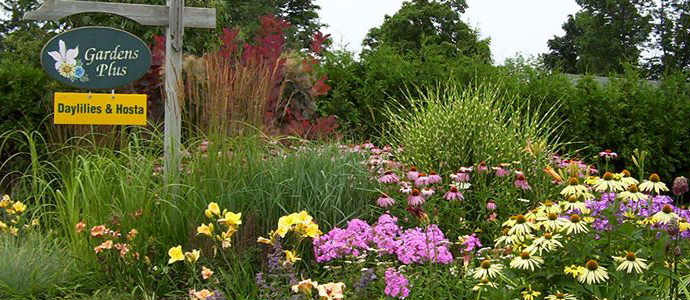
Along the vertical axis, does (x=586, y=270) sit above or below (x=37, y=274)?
above

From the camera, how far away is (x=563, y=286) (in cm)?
301

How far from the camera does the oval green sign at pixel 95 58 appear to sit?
5.16 m

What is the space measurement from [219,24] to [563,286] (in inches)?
312

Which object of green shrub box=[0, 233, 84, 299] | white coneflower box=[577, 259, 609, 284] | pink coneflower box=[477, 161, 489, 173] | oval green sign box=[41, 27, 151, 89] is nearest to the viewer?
white coneflower box=[577, 259, 609, 284]

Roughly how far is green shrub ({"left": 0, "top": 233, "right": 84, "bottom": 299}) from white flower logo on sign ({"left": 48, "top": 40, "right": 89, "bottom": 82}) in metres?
1.46

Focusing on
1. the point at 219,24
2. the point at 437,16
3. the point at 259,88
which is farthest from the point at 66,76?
the point at 437,16

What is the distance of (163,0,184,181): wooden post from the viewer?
451cm

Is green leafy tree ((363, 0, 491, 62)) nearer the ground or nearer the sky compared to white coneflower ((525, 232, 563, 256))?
nearer the sky

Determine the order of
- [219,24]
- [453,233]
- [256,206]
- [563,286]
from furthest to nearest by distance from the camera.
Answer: [219,24], [453,233], [256,206], [563,286]

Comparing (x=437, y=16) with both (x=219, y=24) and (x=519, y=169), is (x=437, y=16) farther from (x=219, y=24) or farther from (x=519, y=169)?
(x=519, y=169)

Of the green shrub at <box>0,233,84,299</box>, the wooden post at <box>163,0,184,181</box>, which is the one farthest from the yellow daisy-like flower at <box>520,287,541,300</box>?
the green shrub at <box>0,233,84,299</box>

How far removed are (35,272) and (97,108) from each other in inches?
62.3

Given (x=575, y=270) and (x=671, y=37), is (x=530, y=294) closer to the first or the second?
(x=575, y=270)

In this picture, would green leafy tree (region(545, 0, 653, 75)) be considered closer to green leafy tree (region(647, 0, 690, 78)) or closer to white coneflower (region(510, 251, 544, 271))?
green leafy tree (region(647, 0, 690, 78))
